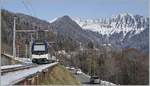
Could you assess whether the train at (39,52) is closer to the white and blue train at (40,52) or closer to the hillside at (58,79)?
the white and blue train at (40,52)

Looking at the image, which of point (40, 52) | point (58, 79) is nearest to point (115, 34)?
point (40, 52)

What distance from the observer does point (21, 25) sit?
34.1m

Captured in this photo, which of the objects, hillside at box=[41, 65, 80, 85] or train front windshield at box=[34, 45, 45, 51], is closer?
hillside at box=[41, 65, 80, 85]

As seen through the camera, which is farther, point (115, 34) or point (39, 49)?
point (115, 34)

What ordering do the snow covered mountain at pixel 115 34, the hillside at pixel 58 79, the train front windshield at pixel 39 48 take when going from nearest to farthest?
1. the hillside at pixel 58 79
2. the snow covered mountain at pixel 115 34
3. the train front windshield at pixel 39 48

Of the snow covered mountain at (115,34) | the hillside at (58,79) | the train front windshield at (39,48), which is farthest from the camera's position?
the train front windshield at (39,48)

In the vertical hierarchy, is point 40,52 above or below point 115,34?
below

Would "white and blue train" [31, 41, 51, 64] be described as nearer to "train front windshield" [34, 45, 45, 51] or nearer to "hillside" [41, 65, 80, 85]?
"train front windshield" [34, 45, 45, 51]

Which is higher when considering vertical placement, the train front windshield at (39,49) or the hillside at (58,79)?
the train front windshield at (39,49)

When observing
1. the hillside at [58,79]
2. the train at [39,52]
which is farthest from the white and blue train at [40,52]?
the hillside at [58,79]

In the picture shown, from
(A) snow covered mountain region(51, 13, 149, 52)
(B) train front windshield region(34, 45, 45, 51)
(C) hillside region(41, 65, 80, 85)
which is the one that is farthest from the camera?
(B) train front windshield region(34, 45, 45, 51)

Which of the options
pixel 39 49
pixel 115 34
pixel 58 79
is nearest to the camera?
pixel 58 79

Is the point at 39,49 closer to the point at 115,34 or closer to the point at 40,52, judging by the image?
the point at 40,52

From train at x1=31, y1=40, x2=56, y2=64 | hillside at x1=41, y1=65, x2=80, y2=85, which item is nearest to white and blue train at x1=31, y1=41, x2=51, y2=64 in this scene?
train at x1=31, y1=40, x2=56, y2=64
